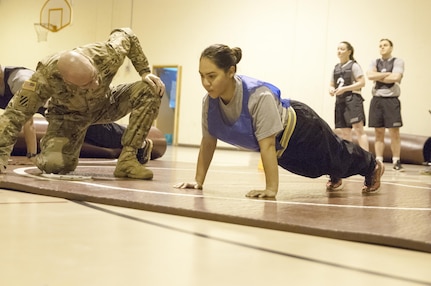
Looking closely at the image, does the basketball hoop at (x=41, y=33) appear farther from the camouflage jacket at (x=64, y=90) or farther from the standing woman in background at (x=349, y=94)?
the camouflage jacket at (x=64, y=90)

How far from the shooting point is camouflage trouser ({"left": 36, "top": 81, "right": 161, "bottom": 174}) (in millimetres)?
3697

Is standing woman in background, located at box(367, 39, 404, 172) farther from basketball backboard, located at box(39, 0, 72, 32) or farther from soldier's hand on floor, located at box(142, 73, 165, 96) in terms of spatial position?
basketball backboard, located at box(39, 0, 72, 32)

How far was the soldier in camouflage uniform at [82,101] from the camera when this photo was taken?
3229 mm

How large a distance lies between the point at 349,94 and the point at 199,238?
6.27 m

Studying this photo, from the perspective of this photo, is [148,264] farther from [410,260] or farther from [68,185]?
[68,185]

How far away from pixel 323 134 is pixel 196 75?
10964mm

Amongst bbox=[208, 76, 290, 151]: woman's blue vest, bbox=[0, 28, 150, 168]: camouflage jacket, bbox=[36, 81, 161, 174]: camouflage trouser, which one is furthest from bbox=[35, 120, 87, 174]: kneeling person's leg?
bbox=[208, 76, 290, 151]: woman's blue vest

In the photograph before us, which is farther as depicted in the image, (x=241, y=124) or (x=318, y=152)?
(x=318, y=152)

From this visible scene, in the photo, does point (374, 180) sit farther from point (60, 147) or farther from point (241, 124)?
point (60, 147)

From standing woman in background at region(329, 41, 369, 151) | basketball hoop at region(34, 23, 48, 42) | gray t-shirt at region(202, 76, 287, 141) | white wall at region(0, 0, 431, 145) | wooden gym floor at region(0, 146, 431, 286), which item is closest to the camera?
wooden gym floor at region(0, 146, 431, 286)

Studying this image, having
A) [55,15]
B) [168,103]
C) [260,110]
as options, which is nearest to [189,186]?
[260,110]

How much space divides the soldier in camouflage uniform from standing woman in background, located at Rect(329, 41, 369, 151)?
444 centimetres

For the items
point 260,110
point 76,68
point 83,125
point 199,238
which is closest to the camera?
point 199,238

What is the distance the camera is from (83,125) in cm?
387
